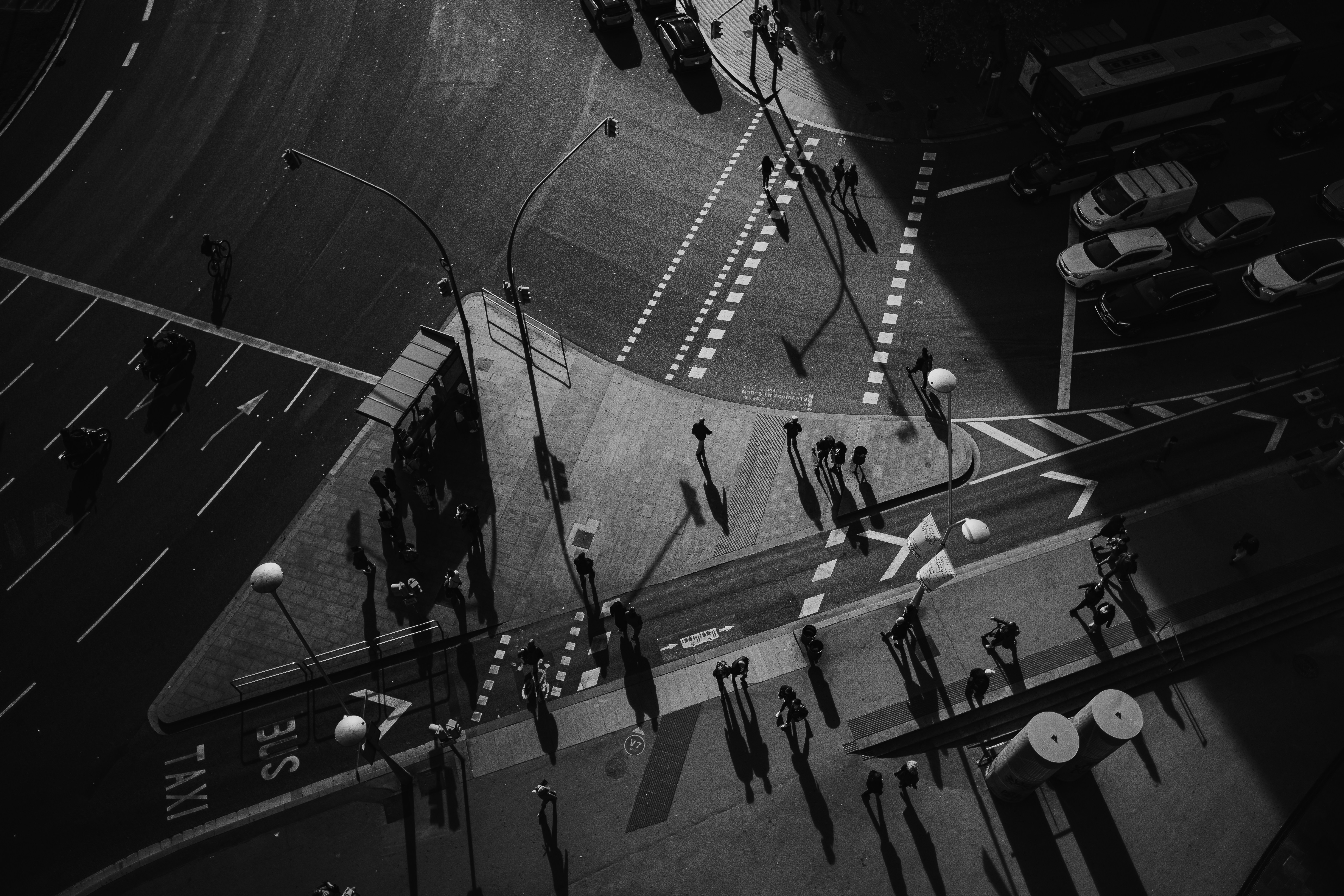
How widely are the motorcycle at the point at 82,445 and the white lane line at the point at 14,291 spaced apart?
9089 millimetres

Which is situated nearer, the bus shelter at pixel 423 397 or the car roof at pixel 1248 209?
the bus shelter at pixel 423 397

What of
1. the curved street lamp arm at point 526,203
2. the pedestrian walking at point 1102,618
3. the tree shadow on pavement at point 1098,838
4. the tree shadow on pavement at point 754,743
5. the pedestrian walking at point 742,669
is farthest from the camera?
Answer: the curved street lamp arm at point 526,203

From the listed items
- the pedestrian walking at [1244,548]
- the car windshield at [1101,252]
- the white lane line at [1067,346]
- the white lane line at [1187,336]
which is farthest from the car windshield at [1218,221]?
the pedestrian walking at [1244,548]

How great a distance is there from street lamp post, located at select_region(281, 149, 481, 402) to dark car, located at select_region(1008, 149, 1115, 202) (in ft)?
82.1

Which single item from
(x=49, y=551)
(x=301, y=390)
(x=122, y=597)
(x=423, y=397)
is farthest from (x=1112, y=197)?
(x=49, y=551)

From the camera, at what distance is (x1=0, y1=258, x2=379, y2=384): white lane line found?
38.6 meters

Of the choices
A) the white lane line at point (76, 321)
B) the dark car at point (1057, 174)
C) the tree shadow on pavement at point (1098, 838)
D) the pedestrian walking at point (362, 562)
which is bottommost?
the tree shadow on pavement at point (1098, 838)

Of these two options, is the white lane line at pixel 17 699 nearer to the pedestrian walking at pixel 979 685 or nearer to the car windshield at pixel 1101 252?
the pedestrian walking at pixel 979 685

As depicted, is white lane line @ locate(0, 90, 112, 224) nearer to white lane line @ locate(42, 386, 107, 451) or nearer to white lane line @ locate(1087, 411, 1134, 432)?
white lane line @ locate(42, 386, 107, 451)

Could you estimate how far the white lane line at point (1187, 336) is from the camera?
1499 inches

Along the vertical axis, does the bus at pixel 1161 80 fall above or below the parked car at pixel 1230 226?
above

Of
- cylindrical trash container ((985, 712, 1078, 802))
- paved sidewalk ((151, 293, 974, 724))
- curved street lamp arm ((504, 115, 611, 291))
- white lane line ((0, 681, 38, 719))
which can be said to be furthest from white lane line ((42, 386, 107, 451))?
cylindrical trash container ((985, 712, 1078, 802))

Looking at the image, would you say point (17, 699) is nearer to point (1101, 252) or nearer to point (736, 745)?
point (736, 745)

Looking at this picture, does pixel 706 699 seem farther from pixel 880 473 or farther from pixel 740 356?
pixel 740 356
